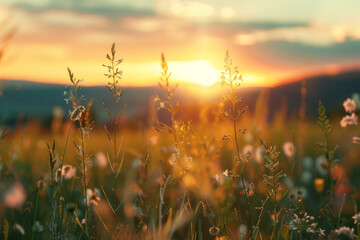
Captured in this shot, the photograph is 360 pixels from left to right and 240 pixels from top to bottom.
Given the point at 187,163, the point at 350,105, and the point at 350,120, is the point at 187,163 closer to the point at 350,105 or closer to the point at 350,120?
the point at 350,120

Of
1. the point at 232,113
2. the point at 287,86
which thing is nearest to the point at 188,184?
the point at 232,113

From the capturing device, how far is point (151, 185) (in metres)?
2.35

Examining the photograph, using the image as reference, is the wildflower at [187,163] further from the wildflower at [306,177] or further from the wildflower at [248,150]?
the wildflower at [306,177]

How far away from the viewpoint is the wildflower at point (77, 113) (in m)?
2.46

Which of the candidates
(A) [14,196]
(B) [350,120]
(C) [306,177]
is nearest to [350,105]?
(B) [350,120]

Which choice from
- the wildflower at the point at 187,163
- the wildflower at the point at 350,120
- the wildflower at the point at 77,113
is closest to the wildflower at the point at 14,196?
the wildflower at the point at 77,113

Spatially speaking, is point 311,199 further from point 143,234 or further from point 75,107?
point 75,107

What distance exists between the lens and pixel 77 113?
8.30 feet

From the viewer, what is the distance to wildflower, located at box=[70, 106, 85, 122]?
2.46 metres

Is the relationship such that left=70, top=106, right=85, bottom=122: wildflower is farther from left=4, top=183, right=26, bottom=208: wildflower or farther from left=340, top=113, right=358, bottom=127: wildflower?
left=340, top=113, right=358, bottom=127: wildflower

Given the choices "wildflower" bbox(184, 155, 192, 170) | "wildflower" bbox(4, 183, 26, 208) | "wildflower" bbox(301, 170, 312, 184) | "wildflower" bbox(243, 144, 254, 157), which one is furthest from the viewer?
"wildflower" bbox(301, 170, 312, 184)

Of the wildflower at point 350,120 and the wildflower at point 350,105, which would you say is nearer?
the wildflower at point 350,120

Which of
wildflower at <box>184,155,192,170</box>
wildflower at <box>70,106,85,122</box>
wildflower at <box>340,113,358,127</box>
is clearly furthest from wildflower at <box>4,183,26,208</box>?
wildflower at <box>340,113,358,127</box>

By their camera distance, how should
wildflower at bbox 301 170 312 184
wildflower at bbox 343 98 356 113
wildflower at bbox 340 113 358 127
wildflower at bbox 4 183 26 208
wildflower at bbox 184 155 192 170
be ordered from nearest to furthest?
wildflower at bbox 184 155 192 170 < wildflower at bbox 340 113 358 127 < wildflower at bbox 343 98 356 113 < wildflower at bbox 4 183 26 208 < wildflower at bbox 301 170 312 184
